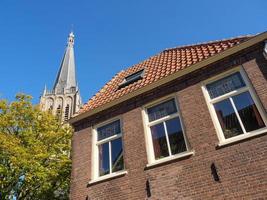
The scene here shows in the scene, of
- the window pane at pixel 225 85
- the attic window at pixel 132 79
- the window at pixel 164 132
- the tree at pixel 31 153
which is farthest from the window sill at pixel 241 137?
the tree at pixel 31 153

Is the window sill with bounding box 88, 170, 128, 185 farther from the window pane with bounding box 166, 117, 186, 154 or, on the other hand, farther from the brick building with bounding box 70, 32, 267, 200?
the window pane with bounding box 166, 117, 186, 154

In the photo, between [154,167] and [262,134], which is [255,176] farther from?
[154,167]

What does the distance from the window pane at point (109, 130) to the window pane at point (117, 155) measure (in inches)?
15.8

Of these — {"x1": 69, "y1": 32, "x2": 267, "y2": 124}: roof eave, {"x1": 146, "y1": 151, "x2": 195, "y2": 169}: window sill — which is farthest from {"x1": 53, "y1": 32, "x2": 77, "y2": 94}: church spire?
{"x1": 146, "y1": 151, "x2": 195, "y2": 169}: window sill

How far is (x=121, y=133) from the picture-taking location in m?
8.19

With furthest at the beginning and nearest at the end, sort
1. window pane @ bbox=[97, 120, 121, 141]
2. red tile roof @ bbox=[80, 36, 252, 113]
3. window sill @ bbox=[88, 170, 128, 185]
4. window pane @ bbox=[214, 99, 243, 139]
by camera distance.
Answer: window pane @ bbox=[97, 120, 121, 141]
red tile roof @ bbox=[80, 36, 252, 113]
window sill @ bbox=[88, 170, 128, 185]
window pane @ bbox=[214, 99, 243, 139]

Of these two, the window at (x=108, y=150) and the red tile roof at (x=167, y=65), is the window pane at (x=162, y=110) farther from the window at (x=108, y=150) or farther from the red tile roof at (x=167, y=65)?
the window at (x=108, y=150)

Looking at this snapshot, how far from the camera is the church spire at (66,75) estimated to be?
2058 inches

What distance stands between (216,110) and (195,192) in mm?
2492

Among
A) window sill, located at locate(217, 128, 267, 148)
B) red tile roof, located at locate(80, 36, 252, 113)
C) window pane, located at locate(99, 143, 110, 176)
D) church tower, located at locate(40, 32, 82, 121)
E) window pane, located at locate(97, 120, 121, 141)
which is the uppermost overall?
church tower, located at locate(40, 32, 82, 121)

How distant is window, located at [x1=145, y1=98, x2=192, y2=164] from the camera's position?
273 inches

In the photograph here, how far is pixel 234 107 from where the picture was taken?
6.51 metres

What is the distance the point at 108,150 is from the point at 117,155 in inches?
17.9

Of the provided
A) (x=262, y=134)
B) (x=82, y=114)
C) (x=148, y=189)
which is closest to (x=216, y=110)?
(x=262, y=134)
